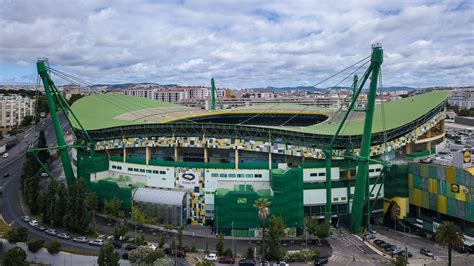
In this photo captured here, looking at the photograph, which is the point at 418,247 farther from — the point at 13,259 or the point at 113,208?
the point at 13,259

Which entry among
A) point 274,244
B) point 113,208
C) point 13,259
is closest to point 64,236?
point 113,208

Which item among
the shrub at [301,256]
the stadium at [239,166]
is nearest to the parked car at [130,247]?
the stadium at [239,166]

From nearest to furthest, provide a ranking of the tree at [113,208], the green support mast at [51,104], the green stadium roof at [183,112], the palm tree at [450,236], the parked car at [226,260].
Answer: the palm tree at [450,236] < the parked car at [226,260] < the tree at [113,208] < the green support mast at [51,104] < the green stadium roof at [183,112]

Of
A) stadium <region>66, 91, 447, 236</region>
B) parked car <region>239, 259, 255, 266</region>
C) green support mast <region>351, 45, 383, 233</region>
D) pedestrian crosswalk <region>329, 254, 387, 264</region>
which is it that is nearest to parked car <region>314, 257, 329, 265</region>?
Result: pedestrian crosswalk <region>329, 254, 387, 264</region>

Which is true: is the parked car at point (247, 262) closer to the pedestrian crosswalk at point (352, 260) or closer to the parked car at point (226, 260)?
the parked car at point (226, 260)

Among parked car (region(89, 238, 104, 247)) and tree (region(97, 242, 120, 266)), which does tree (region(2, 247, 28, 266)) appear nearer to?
tree (region(97, 242, 120, 266))

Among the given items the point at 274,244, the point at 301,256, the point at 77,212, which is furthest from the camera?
the point at 77,212

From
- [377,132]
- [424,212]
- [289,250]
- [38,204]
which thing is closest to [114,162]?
[38,204]
